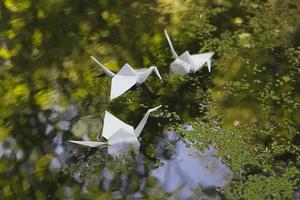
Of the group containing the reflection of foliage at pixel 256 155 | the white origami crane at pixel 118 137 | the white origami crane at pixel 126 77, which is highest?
the white origami crane at pixel 126 77

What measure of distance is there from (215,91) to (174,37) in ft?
0.81

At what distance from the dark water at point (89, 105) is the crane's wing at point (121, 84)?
2 cm

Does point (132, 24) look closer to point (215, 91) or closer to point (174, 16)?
point (174, 16)

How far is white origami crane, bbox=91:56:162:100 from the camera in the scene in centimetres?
126

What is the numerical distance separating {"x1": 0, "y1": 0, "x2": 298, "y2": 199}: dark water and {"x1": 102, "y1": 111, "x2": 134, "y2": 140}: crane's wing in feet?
0.10

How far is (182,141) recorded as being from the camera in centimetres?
115

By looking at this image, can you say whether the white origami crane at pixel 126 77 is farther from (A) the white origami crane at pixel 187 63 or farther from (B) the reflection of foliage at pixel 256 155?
(B) the reflection of foliage at pixel 256 155

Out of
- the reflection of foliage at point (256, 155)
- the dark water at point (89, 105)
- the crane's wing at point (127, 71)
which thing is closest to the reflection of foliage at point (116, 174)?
the dark water at point (89, 105)

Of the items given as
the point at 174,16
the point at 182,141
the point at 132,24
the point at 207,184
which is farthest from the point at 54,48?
the point at 207,184

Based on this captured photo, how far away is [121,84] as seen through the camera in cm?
127

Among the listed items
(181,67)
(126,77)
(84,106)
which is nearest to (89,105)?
(84,106)

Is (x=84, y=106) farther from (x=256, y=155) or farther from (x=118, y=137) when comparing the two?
(x=256, y=155)

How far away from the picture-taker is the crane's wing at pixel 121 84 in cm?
126

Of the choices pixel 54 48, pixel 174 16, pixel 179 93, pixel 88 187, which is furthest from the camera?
pixel 174 16
